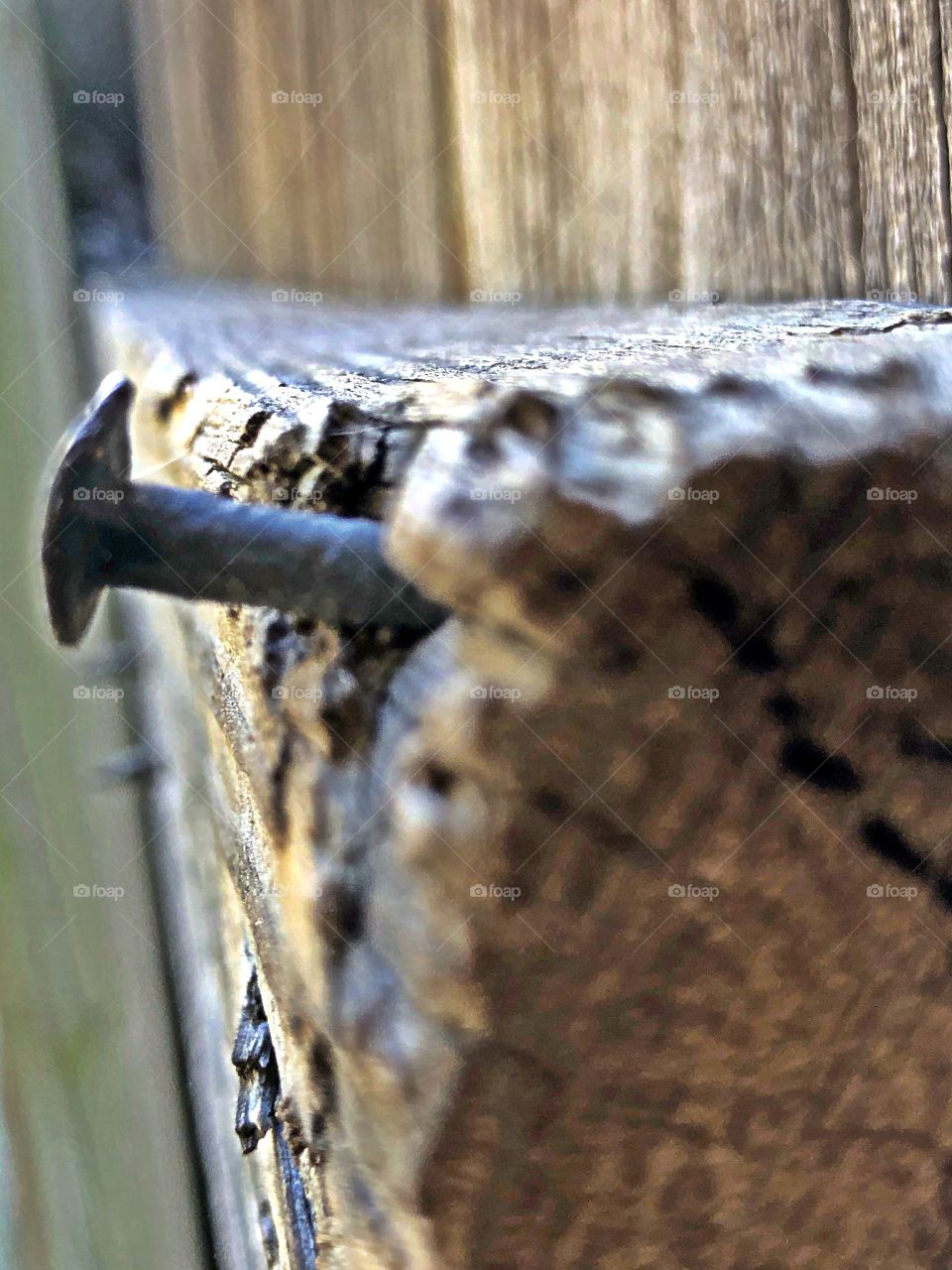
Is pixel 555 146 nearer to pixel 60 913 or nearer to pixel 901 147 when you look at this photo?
pixel 901 147

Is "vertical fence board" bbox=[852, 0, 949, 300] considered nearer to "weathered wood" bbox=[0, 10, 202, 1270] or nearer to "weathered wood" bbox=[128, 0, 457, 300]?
"weathered wood" bbox=[128, 0, 457, 300]

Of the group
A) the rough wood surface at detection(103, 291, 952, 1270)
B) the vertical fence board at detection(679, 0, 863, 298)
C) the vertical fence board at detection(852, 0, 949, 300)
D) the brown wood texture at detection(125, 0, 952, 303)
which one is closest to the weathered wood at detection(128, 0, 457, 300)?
the brown wood texture at detection(125, 0, 952, 303)

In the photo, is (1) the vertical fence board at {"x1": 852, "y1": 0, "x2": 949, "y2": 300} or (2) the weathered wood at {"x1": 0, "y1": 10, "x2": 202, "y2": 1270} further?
(2) the weathered wood at {"x1": 0, "y1": 10, "x2": 202, "y2": 1270}

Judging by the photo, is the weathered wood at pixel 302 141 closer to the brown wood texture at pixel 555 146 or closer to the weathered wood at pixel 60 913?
the brown wood texture at pixel 555 146

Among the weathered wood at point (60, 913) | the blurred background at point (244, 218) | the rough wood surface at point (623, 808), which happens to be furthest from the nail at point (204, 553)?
the weathered wood at point (60, 913)

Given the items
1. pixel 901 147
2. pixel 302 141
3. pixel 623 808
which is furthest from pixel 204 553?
pixel 302 141

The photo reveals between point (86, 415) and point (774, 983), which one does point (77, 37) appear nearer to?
point (86, 415)
